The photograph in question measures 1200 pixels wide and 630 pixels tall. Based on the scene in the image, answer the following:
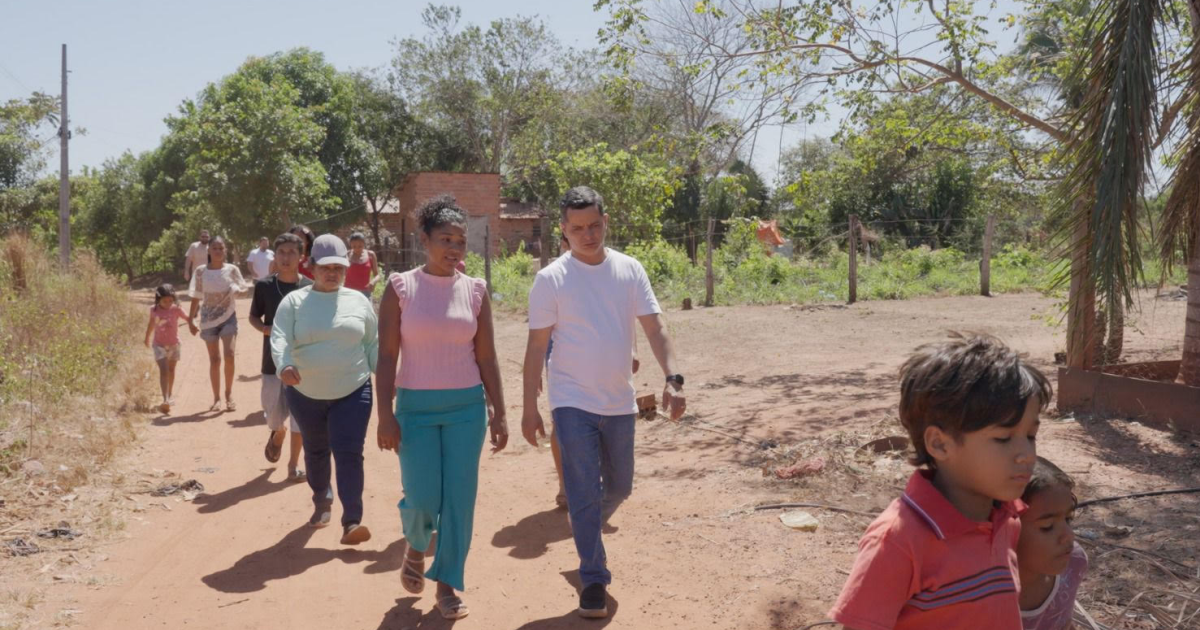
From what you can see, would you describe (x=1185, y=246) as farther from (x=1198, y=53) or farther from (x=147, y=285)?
(x=147, y=285)

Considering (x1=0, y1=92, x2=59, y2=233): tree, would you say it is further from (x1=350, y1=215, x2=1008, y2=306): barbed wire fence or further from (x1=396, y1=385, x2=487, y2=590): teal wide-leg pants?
(x1=396, y1=385, x2=487, y2=590): teal wide-leg pants

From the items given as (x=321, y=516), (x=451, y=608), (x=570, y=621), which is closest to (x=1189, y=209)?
(x=570, y=621)

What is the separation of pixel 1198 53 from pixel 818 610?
4.62 m

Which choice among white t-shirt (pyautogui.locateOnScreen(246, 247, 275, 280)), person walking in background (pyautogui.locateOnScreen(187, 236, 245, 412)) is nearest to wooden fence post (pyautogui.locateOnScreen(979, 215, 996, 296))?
white t-shirt (pyautogui.locateOnScreen(246, 247, 275, 280))

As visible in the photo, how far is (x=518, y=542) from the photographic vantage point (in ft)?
18.6

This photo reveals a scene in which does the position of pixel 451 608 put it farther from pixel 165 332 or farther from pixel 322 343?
pixel 165 332

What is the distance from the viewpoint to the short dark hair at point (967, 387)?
6.56 ft

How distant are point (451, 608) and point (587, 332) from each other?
4.65 ft

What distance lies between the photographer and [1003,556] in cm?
212

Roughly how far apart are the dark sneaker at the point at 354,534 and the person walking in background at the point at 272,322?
170 cm

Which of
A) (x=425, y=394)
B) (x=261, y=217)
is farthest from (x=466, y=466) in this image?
(x=261, y=217)

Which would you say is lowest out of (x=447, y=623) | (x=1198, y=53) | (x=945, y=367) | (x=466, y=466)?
(x=447, y=623)

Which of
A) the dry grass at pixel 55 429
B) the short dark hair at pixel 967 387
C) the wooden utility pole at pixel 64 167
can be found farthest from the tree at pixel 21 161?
the short dark hair at pixel 967 387

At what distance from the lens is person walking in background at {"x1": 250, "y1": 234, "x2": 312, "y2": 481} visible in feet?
23.1
